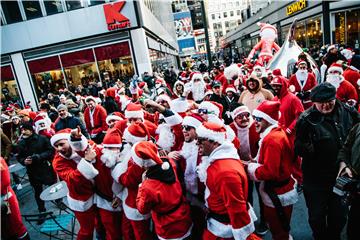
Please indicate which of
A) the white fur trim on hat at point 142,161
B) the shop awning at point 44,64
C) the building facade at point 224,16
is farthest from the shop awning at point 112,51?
the building facade at point 224,16

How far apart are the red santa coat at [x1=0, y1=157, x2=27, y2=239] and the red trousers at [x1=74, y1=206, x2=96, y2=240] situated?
1.06 metres

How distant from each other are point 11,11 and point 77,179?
744 inches

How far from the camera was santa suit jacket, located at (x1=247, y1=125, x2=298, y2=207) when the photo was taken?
2941 millimetres

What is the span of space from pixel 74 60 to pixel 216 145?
17.3 metres

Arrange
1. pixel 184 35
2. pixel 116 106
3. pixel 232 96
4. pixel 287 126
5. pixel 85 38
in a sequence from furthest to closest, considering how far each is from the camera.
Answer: pixel 184 35 < pixel 85 38 < pixel 116 106 < pixel 232 96 < pixel 287 126

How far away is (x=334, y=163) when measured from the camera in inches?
122

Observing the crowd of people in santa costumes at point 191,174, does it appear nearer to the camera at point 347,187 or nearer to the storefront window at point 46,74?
the camera at point 347,187

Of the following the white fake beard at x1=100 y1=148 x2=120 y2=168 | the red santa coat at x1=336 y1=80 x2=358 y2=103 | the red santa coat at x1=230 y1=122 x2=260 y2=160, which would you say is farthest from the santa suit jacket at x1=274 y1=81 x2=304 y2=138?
the white fake beard at x1=100 y1=148 x2=120 y2=168

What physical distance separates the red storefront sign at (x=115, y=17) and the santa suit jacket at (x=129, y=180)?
1386 cm

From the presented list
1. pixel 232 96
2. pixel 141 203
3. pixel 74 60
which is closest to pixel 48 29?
pixel 74 60

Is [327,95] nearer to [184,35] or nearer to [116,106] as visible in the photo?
[116,106]

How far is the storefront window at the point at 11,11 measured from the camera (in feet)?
57.3

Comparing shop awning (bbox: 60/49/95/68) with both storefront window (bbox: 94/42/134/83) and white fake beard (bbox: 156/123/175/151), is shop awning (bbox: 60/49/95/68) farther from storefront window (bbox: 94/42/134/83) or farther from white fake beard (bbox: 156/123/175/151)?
white fake beard (bbox: 156/123/175/151)

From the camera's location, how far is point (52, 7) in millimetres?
16828
